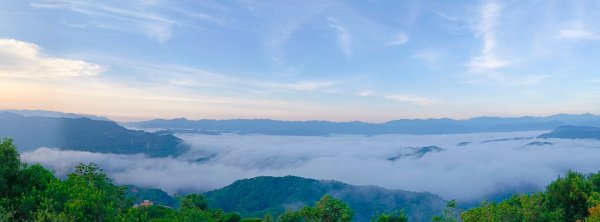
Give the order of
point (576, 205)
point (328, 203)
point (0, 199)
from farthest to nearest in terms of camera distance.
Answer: point (328, 203) → point (576, 205) → point (0, 199)

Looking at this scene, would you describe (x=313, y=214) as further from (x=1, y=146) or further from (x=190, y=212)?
(x=1, y=146)

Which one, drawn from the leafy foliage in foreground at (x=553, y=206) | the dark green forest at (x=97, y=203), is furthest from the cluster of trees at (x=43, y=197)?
the leafy foliage in foreground at (x=553, y=206)

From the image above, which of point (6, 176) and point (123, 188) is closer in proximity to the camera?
point (6, 176)

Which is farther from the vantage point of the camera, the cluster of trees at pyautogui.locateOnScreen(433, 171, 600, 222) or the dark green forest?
the cluster of trees at pyautogui.locateOnScreen(433, 171, 600, 222)

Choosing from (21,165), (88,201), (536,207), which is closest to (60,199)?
(88,201)

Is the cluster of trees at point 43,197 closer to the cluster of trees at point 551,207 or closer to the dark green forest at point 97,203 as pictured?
the dark green forest at point 97,203

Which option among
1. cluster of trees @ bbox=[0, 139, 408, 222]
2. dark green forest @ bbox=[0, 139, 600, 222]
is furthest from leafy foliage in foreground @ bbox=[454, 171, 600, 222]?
cluster of trees @ bbox=[0, 139, 408, 222]

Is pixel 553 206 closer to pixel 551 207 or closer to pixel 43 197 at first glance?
pixel 551 207

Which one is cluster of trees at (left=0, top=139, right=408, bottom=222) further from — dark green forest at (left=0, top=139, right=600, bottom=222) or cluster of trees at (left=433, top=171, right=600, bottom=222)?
cluster of trees at (left=433, top=171, right=600, bottom=222)

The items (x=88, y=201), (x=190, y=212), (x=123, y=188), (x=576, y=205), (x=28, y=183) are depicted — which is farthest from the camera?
(x=123, y=188)
